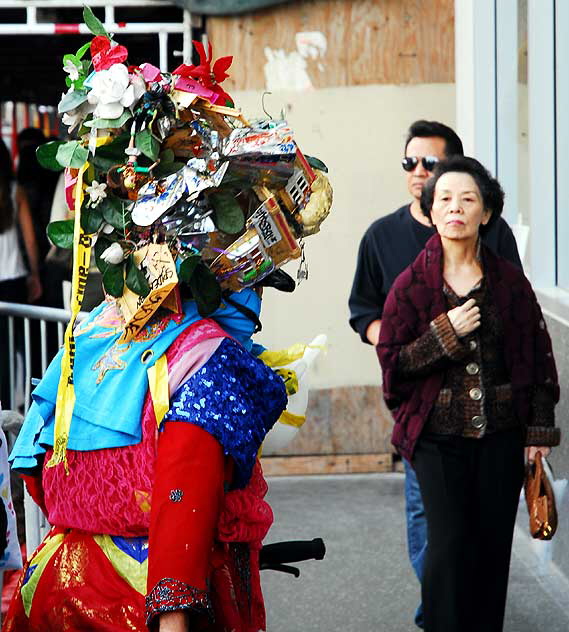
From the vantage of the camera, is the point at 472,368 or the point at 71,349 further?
the point at 472,368

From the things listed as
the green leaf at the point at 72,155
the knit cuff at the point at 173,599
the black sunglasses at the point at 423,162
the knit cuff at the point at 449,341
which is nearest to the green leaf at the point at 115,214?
the green leaf at the point at 72,155

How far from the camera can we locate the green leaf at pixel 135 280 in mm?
2545

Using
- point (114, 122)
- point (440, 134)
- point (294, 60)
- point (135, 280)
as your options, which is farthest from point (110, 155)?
point (294, 60)

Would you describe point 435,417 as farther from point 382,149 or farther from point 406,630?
point 382,149

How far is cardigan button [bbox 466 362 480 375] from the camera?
4547mm

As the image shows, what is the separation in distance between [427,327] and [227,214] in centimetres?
219

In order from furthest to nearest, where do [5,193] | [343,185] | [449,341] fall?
[5,193] < [343,185] < [449,341]

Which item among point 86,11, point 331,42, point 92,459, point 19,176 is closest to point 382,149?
point 331,42

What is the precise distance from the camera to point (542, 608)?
212 inches

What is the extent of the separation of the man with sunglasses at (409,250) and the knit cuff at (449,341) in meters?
0.87

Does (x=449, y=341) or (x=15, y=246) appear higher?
(x=15, y=246)

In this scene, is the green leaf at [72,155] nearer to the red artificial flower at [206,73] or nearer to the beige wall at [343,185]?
the red artificial flower at [206,73]

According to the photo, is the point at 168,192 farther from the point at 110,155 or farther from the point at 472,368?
the point at 472,368

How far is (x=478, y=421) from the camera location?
4504 millimetres
